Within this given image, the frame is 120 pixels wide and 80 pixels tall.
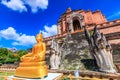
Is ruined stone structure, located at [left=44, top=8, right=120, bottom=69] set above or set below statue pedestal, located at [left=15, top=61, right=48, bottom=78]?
above

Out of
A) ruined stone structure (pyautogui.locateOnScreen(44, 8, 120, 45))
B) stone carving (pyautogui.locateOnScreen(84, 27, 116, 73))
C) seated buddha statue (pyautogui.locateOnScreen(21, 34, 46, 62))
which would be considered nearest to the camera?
seated buddha statue (pyautogui.locateOnScreen(21, 34, 46, 62))

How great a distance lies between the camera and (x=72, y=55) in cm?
1256

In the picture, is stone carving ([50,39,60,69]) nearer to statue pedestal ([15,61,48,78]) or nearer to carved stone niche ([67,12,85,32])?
statue pedestal ([15,61,48,78])

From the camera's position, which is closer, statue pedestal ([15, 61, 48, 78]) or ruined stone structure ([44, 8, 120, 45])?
statue pedestal ([15, 61, 48, 78])

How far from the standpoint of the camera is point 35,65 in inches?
183

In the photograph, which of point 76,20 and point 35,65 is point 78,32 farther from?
point 35,65

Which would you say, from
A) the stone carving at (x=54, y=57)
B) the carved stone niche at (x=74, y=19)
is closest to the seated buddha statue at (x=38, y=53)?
the stone carving at (x=54, y=57)

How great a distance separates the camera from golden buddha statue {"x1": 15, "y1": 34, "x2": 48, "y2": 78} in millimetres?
4399

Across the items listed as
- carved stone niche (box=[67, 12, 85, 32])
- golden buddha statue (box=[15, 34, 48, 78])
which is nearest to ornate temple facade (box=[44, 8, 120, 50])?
carved stone niche (box=[67, 12, 85, 32])

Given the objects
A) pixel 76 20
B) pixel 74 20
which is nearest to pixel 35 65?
pixel 74 20

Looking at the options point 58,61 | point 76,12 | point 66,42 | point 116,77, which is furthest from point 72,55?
point 76,12

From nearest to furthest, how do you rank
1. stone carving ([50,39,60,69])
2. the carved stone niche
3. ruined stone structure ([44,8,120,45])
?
stone carving ([50,39,60,69]) < ruined stone structure ([44,8,120,45]) < the carved stone niche

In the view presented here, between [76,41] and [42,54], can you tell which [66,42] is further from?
[42,54]

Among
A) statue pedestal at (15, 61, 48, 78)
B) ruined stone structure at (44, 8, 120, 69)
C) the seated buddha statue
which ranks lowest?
statue pedestal at (15, 61, 48, 78)
